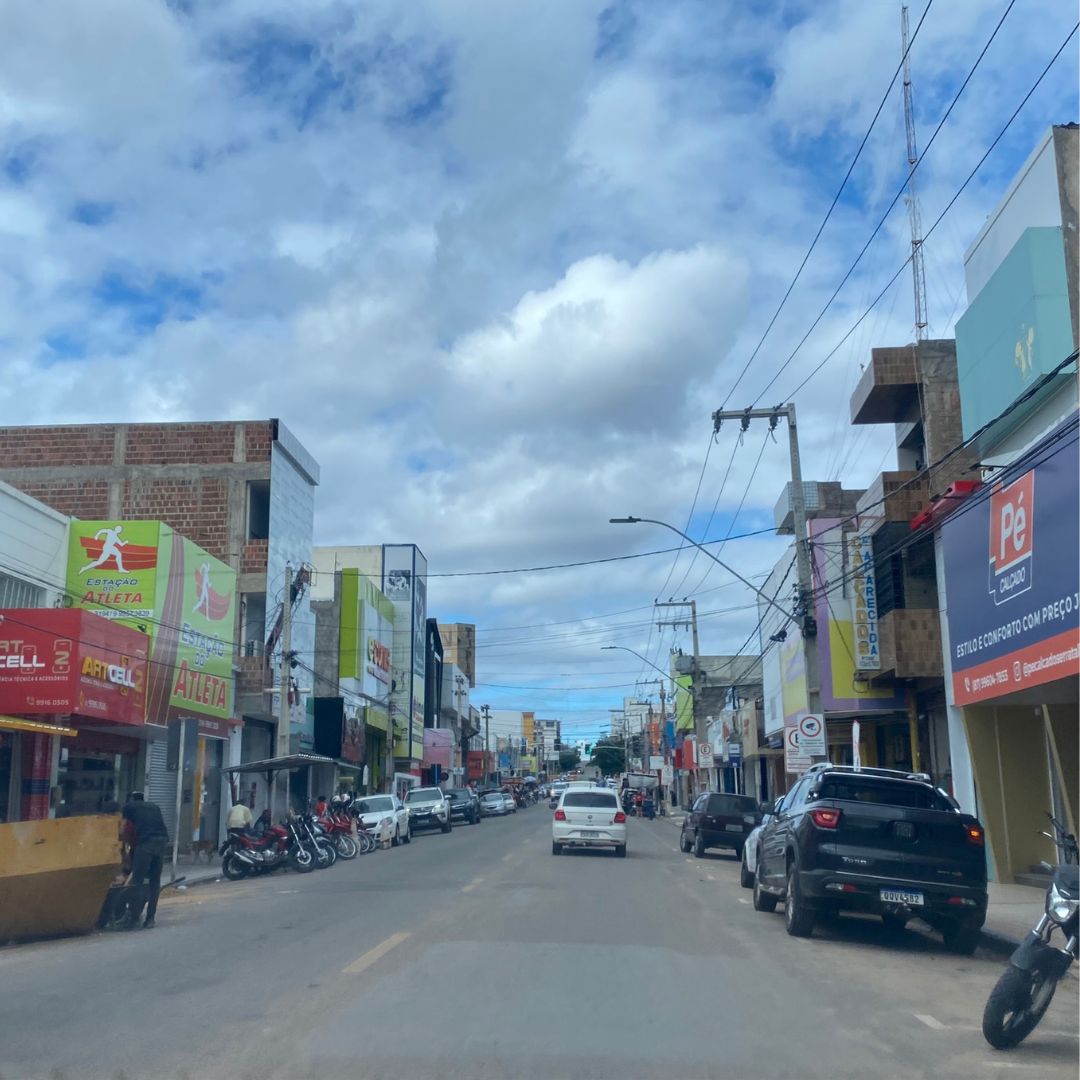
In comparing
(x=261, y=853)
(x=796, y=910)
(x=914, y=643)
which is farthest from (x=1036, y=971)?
(x=261, y=853)

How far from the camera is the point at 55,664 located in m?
22.9

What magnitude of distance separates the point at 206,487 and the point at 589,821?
20.9m

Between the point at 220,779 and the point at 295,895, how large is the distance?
1815 cm

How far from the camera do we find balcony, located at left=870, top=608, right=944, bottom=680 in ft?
79.6

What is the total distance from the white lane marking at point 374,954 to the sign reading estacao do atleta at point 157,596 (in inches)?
654

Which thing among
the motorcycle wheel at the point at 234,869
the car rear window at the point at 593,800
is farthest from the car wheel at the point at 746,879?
the motorcycle wheel at the point at 234,869

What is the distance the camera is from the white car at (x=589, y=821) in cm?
2873

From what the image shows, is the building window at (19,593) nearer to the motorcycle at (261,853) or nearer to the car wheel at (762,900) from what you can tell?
the motorcycle at (261,853)

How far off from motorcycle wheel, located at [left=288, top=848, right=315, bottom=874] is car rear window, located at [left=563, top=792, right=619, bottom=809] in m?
6.95

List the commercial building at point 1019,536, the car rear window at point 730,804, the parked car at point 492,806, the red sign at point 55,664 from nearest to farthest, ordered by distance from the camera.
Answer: the commercial building at point 1019,536 < the red sign at point 55,664 < the car rear window at point 730,804 < the parked car at point 492,806

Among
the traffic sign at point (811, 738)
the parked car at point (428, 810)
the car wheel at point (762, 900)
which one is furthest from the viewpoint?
the parked car at point (428, 810)

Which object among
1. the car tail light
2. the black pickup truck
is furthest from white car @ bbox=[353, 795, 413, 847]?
the car tail light

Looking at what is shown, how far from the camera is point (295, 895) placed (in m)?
19.0

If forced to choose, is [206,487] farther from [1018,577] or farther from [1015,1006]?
[1015,1006]
